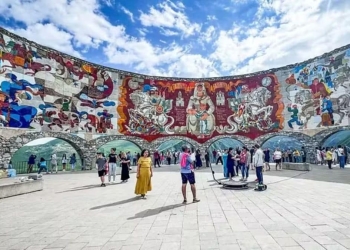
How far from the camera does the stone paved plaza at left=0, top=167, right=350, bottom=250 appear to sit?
375 cm

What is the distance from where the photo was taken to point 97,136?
77.7 feet

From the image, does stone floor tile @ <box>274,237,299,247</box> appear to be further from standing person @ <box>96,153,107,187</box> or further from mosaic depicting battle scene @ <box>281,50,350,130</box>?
mosaic depicting battle scene @ <box>281,50,350,130</box>

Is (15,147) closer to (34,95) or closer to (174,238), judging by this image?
(34,95)

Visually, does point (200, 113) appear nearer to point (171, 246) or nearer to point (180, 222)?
point (180, 222)

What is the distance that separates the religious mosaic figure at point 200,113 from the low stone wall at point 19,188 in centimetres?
1963

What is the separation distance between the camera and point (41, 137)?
1973 cm

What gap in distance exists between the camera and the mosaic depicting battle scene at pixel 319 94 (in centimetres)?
2111

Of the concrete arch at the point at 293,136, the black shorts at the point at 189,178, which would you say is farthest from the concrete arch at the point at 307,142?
the black shorts at the point at 189,178

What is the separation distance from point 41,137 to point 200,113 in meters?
16.8

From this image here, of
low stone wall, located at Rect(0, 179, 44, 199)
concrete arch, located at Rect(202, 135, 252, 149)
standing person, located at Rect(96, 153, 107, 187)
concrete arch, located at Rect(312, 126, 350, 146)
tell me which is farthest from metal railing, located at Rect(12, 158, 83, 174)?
concrete arch, located at Rect(312, 126, 350, 146)

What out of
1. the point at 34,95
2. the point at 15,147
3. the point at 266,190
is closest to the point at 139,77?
the point at 34,95

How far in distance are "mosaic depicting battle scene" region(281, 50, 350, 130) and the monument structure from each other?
0.09 m

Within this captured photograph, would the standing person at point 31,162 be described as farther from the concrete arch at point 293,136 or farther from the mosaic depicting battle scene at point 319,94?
the mosaic depicting battle scene at point 319,94

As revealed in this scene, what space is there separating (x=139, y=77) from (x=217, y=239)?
977 inches
